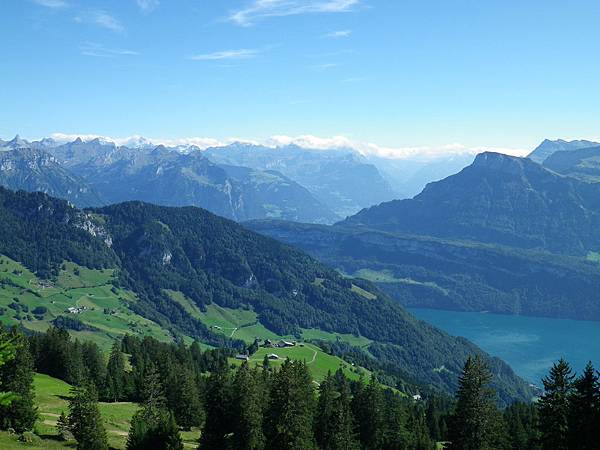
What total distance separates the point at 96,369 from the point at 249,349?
315 ft

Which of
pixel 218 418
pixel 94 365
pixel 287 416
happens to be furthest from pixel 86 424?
pixel 94 365

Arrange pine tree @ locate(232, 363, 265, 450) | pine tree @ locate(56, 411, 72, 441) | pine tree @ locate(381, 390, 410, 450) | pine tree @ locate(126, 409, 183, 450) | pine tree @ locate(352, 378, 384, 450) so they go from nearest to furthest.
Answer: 1. pine tree @ locate(126, 409, 183, 450)
2. pine tree @ locate(56, 411, 72, 441)
3. pine tree @ locate(232, 363, 265, 450)
4. pine tree @ locate(352, 378, 384, 450)
5. pine tree @ locate(381, 390, 410, 450)

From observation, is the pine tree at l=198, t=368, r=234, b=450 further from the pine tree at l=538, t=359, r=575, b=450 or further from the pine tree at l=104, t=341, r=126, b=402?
the pine tree at l=104, t=341, r=126, b=402

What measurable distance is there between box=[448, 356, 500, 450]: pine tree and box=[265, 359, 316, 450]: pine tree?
44.4 ft

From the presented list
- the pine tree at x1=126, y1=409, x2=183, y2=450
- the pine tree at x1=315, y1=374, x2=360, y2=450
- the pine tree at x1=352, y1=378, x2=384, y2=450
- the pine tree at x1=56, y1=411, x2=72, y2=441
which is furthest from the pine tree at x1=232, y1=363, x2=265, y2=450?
the pine tree at x1=352, y1=378, x2=384, y2=450

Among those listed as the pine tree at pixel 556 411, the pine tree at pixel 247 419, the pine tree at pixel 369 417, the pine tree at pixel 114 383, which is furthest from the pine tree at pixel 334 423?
the pine tree at pixel 114 383

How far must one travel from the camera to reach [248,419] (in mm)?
59781

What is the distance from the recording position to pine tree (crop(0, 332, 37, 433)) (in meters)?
53.8

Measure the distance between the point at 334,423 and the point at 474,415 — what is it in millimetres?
18359

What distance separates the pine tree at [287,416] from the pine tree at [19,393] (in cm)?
2183

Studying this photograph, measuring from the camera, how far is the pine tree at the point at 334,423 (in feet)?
211

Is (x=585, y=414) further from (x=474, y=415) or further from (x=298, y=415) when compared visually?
(x=298, y=415)

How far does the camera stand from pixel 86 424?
172 ft

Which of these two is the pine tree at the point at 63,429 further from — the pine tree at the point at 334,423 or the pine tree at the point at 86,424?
the pine tree at the point at 334,423
